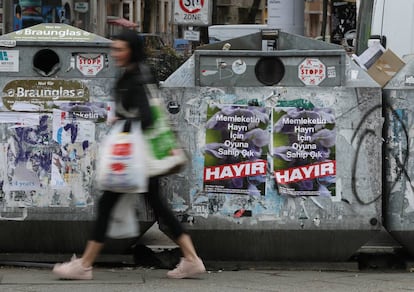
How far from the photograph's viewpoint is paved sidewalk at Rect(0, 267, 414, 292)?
6410 mm

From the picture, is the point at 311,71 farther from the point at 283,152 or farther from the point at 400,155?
the point at 400,155

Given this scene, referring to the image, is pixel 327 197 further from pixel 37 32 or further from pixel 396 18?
pixel 396 18

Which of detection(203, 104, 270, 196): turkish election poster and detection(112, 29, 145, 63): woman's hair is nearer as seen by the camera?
detection(112, 29, 145, 63): woman's hair

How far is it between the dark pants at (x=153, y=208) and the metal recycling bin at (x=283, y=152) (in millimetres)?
519

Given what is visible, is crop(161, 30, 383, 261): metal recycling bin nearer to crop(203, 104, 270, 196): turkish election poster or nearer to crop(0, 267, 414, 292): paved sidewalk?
crop(203, 104, 270, 196): turkish election poster

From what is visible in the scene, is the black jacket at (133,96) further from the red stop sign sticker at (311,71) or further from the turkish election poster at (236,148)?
the red stop sign sticker at (311,71)

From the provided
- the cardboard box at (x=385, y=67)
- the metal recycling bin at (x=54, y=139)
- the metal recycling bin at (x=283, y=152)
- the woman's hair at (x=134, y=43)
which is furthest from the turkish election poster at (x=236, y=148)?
the cardboard box at (x=385, y=67)

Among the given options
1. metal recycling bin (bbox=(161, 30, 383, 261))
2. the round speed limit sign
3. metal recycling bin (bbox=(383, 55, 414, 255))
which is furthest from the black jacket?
the round speed limit sign

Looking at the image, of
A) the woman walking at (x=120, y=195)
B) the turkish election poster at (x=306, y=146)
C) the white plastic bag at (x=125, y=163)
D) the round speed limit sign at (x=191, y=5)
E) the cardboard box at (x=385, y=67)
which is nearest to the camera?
the white plastic bag at (x=125, y=163)

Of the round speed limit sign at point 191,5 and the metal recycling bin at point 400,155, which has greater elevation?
the round speed limit sign at point 191,5

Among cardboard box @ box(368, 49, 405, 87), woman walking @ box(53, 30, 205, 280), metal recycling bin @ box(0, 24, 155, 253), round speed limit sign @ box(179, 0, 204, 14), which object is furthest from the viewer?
round speed limit sign @ box(179, 0, 204, 14)

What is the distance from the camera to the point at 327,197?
700 centimetres

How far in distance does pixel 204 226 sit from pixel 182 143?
592 millimetres

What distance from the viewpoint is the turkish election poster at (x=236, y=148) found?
275 inches
